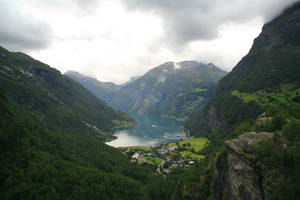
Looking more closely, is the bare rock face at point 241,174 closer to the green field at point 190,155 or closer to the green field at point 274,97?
the green field at point 190,155

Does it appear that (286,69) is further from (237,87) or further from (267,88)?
(237,87)

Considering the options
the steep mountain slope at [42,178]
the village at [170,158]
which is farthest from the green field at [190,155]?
the steep mountain slope at [42,178]

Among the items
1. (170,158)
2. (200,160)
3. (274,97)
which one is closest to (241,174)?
(200,160)

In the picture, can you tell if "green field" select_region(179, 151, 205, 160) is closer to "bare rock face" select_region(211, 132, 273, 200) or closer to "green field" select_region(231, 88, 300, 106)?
"green field" select_region(231, 88, 300, 106)

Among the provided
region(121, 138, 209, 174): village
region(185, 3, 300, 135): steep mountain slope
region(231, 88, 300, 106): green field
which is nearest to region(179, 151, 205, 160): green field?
region(121, 138, 209, 174): village

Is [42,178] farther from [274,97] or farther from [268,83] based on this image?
[268,83]

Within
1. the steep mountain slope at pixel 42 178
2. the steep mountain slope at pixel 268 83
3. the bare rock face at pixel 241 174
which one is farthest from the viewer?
the steep mountain slope at pixel 268 83

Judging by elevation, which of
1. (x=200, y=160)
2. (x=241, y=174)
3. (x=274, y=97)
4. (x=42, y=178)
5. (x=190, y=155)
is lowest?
(x=42, y=178)

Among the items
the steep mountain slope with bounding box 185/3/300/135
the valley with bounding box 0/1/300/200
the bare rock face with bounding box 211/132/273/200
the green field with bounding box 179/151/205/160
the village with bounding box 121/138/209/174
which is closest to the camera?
the bare rock face with bounding box 211/132/273/200

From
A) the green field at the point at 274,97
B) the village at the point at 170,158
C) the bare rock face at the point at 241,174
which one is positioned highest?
the green field at the point at 274,97
